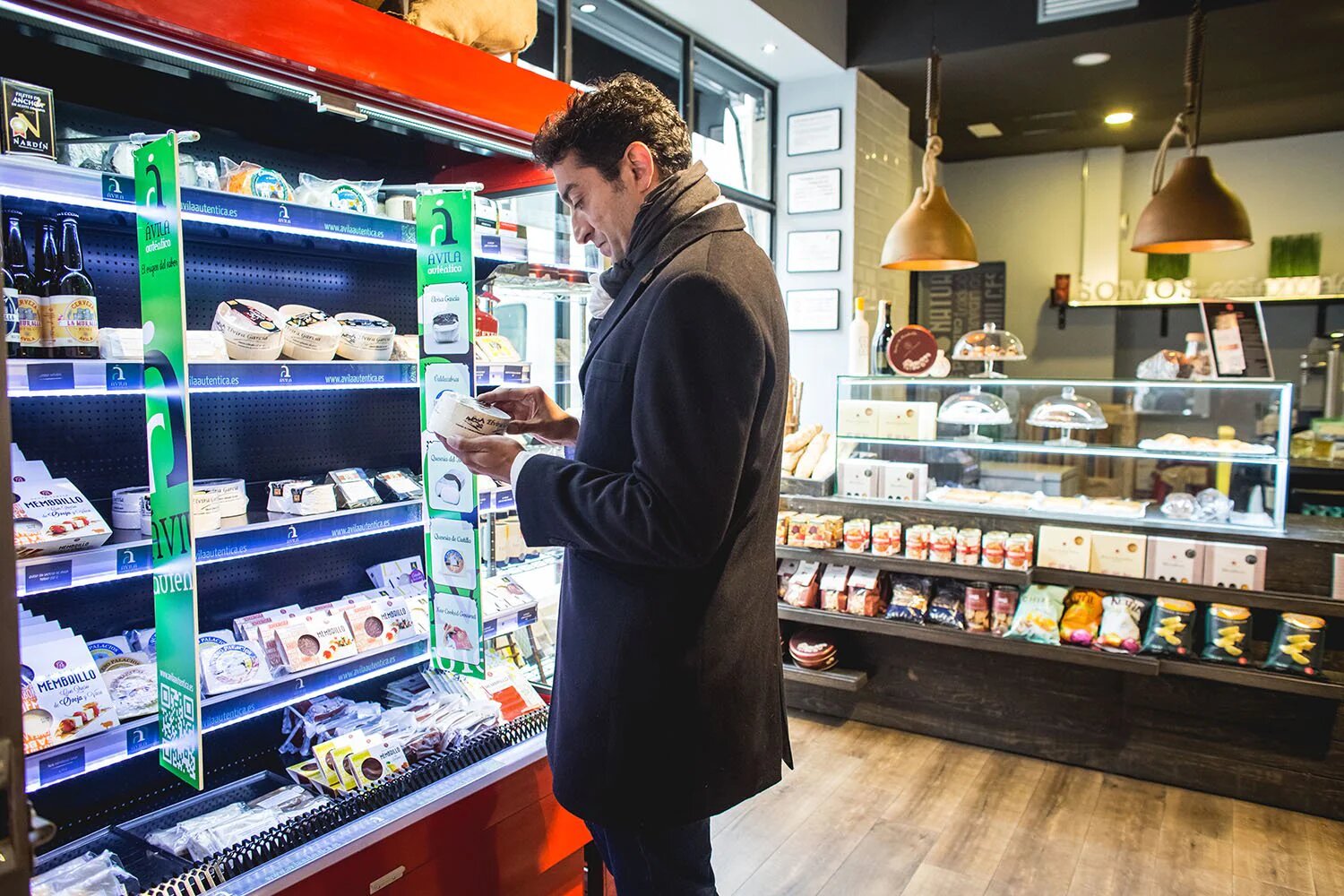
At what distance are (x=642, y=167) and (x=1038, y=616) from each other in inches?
115

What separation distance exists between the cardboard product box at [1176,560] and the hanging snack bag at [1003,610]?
0.53m

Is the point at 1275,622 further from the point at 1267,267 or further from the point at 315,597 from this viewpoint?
the point at 1267,267

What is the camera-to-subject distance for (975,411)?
398 cm

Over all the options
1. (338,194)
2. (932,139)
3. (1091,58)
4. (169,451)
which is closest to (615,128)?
(338,194)

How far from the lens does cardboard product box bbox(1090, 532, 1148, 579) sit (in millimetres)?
3604

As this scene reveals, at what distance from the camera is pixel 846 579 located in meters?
4.15

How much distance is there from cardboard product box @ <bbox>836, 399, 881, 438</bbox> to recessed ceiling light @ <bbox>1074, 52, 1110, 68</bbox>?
287cm

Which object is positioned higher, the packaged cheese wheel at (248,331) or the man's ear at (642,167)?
the man's ear at (642,167)

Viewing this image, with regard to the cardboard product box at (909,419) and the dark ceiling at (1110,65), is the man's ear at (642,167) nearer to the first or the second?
the cardboard product box at (909,419)

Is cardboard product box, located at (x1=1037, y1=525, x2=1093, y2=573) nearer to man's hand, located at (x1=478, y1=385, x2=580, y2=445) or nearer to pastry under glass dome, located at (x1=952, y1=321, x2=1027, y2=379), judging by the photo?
pastry under glass dome, located at (x1=952, y1=321, x2=1027, y2=379)

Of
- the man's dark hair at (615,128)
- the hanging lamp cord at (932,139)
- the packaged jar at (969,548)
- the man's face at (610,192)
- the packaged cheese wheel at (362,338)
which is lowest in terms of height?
the packaged jar at (969,548)

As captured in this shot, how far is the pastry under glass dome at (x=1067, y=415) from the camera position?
3789mm

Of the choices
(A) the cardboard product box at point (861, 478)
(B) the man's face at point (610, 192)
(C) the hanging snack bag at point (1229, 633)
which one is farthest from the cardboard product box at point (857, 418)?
(B) the man's face at point (610, 192)

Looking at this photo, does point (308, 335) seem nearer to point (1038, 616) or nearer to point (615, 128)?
point (615, 128)
